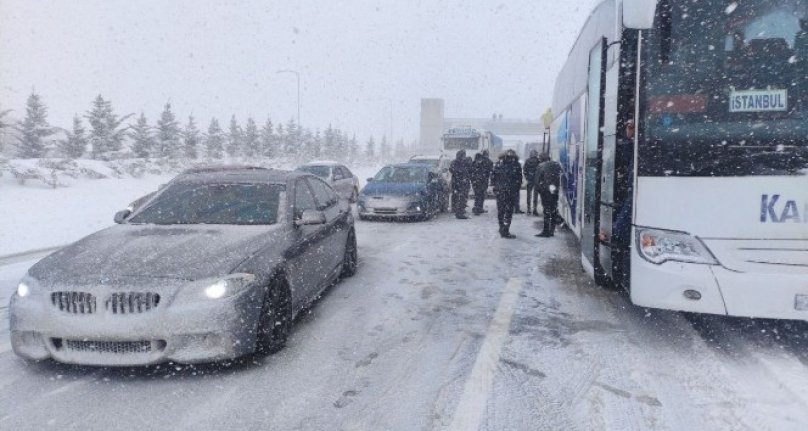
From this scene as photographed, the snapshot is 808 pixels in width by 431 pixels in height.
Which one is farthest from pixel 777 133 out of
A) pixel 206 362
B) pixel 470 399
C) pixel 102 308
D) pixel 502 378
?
pixel 102 308

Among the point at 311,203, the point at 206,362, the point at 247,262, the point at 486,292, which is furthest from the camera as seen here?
the point at 486,292

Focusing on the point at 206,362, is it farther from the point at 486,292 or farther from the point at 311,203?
the point at 486,292

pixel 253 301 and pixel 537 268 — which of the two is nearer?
pixel 253 301

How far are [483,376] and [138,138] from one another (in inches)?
1500

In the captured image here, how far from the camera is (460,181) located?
14602 mm

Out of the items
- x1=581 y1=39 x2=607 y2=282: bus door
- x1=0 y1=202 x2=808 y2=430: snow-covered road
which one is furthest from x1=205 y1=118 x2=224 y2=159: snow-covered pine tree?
x1=581 y1=39 x2=607 y2=282: bus door

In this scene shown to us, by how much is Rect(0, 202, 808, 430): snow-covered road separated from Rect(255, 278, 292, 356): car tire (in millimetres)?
121

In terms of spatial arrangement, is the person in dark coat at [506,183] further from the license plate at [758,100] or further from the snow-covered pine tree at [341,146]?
the snow-covered pine tree at [341,146]

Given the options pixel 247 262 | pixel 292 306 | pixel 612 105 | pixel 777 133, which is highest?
pixel 612 105

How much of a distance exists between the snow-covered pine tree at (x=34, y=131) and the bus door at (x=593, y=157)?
3527 cm

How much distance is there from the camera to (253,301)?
421 centimetres

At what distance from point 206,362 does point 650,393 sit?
2.99m

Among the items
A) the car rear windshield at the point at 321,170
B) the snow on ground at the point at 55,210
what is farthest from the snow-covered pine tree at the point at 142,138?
the car rear windshield at the point at 321,170

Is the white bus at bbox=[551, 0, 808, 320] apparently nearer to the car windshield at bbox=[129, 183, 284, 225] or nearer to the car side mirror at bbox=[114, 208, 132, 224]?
the car windshield at bbox=[129, 183, 284, 225]
